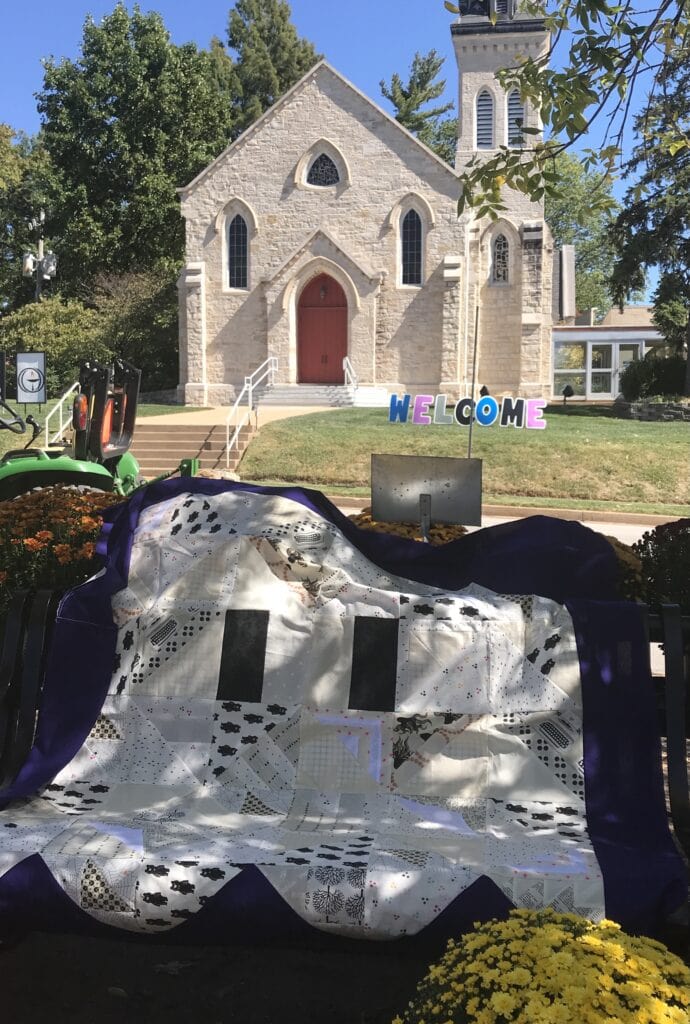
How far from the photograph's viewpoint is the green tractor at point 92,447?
24.4 ft

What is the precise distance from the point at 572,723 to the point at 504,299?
30.9 meters

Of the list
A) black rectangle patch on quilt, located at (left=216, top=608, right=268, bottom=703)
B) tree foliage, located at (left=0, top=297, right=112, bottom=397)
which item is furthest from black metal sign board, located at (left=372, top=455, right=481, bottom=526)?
tree foliage, located at (left=0, top=297, right=112, bottom=397)

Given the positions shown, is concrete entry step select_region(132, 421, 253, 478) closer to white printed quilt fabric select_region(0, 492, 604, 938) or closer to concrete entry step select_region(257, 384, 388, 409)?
concrete entry step select_region(257, 384, 388, 409)

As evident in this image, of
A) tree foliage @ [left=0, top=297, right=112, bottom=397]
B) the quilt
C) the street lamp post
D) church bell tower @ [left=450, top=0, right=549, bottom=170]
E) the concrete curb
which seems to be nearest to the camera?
the quilt

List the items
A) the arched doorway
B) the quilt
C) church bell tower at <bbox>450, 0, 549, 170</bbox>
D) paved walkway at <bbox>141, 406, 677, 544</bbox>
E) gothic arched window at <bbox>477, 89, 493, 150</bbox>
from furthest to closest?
gothic arched window at <bbox>477, 89, 493, 150</bbox> → church bell tower at <bbox>450, 0, 549, 170</bbox> → the arched doorway → paved walkway at <bbox>141, 406, 677, 544</bbox> → the quilt

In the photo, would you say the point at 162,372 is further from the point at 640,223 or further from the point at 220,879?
the point at 220,879

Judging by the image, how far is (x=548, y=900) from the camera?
2.51 metres

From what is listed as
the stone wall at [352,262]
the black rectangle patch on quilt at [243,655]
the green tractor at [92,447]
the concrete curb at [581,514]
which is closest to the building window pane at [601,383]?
the stone wall at [352,262]

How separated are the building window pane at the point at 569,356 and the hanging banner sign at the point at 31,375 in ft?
123

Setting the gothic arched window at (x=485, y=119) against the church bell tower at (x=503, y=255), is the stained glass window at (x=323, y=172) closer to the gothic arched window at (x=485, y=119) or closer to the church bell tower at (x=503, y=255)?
the church bell tower at (x=503, y=255)

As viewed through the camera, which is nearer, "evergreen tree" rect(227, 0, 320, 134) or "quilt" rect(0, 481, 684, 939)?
"quilt" rect(0, 481, 684, 939)

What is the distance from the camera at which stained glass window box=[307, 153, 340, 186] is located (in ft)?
105

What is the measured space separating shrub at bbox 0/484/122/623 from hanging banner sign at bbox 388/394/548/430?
15.9 metres

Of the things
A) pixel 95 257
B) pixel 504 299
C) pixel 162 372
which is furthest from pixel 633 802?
pixel 95 257
